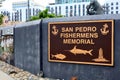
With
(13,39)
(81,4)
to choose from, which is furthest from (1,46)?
(81,4)

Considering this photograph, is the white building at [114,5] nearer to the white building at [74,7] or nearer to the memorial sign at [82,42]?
the white building at [74,7]

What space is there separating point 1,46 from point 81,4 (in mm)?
107988

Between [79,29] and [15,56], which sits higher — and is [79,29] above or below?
above

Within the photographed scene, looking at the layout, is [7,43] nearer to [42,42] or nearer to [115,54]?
[42,42]

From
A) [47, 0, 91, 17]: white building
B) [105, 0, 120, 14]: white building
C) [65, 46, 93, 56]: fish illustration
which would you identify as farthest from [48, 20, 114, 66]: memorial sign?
[105, 0, 120, 14]: white building

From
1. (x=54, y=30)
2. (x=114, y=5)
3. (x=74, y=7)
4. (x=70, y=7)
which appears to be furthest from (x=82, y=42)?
(x=70, y=7)

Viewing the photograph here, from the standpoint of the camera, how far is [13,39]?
20.3 meters

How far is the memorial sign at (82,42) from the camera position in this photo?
464 inches

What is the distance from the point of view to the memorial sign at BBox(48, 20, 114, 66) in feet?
38.7

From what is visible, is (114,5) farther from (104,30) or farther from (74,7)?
(104,30)

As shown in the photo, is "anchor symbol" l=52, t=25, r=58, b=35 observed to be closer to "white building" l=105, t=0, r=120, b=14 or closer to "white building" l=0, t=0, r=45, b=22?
"white building" l=0, t=0, r=45, b=22

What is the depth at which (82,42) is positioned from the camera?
1282cm

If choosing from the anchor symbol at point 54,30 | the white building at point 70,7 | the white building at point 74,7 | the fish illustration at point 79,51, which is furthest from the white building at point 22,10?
the fish illustration at point 79,51

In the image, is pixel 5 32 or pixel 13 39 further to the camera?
pixel 5 32
